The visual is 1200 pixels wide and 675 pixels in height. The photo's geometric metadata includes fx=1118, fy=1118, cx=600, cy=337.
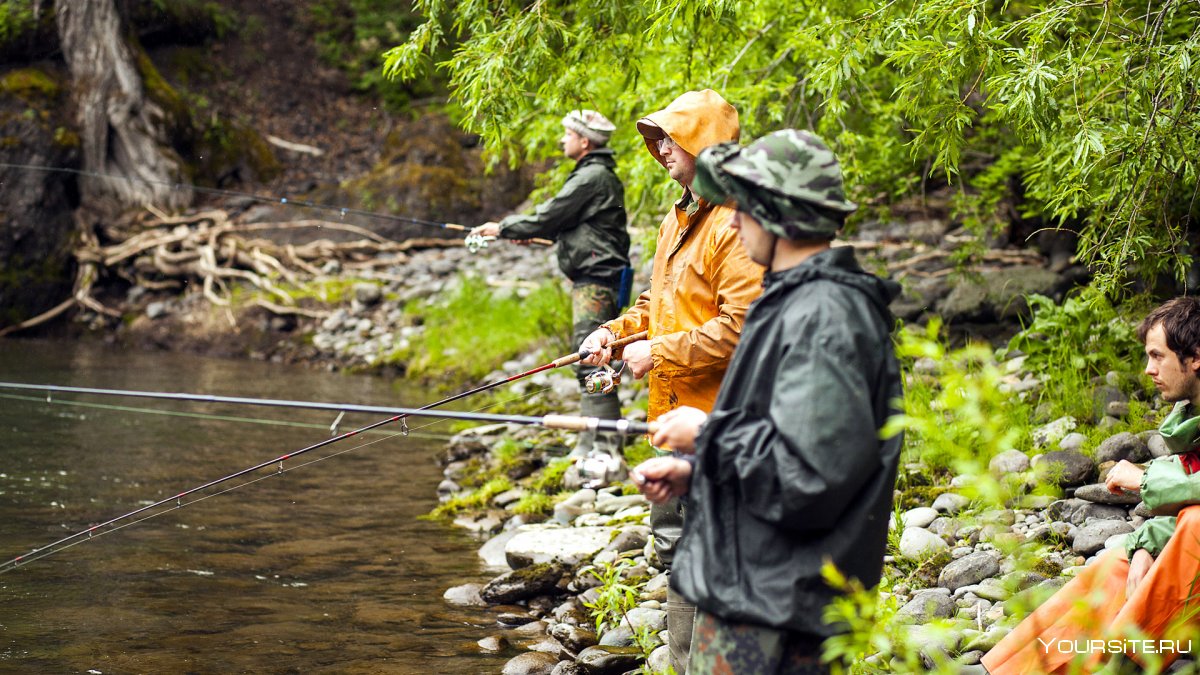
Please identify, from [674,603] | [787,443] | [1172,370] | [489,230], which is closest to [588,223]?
[489,230]

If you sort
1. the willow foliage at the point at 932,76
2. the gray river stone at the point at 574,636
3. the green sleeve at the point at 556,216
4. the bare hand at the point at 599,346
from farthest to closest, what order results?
the green sleeve at the point at 556,216 < the gray river stone at the point at 574,636 < the willow foliage at the point at 932,76 < the bare hand at the point at 599,346

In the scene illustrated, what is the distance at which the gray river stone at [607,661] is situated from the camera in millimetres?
4309

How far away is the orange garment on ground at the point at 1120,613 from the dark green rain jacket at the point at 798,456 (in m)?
1.01

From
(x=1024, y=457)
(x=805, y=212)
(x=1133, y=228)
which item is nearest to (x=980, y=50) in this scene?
(x=1133, y=228)

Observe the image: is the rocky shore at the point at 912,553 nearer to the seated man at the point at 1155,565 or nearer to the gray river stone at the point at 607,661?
the gray river stone at the point at 607,661

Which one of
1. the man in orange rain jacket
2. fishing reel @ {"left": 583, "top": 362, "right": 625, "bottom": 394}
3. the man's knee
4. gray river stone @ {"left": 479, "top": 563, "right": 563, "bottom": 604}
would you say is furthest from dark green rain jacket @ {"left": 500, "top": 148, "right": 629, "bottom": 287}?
the man's knee

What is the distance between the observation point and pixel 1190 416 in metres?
3.39

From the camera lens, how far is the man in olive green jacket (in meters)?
6.70

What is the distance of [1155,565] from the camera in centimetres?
309

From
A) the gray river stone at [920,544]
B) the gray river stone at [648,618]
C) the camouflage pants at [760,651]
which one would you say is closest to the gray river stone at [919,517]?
the gray river stone at [920,544]

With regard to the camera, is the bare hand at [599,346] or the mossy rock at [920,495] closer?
the bare hand at [599,346]

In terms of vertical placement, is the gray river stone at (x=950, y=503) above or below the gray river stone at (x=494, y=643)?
above

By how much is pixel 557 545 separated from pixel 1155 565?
3219 millimetres

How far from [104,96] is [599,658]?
46.8ft
